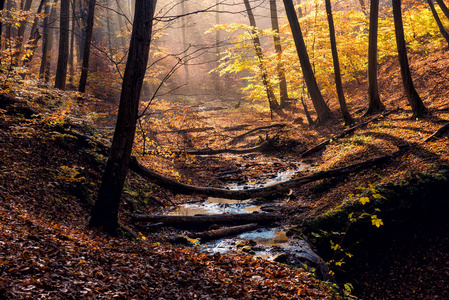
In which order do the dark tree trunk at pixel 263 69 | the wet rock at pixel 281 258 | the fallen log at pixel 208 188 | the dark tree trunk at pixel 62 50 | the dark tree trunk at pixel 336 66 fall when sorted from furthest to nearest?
the dark tree trunk at pixel 263 69 < the dark tree trunk at pixel 336 66 < the dark tree trunk at pixel 62 50 < the fallen log at pixel 208 188 < the wet rock at pixel 281 258

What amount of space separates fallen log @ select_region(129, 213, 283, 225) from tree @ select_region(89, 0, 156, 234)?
2045 millimetres

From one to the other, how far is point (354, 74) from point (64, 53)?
1894cm

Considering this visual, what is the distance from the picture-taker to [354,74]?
2123 centimetres

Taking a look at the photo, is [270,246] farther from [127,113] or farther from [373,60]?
[373,60]

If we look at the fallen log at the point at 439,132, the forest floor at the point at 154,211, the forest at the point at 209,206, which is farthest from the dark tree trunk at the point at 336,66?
the fallen log at the point at 439,132

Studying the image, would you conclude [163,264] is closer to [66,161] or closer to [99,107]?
[66,161]

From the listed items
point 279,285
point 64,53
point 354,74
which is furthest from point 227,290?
point 354,74

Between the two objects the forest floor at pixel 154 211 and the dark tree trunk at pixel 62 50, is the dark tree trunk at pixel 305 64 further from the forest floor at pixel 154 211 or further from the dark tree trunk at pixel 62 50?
the dark tree trunk at pixel 62 50

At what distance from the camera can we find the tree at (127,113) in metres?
5.07

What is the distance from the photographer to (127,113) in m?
5.16

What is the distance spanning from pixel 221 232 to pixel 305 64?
11.6 metres

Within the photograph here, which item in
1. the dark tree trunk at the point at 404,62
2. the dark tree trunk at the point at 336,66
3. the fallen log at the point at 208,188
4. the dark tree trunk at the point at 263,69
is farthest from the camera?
the dark tree trunk at the point at 263,69

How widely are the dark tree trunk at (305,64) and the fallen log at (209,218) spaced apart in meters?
10.0

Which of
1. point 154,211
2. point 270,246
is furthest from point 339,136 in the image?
point 154,211
